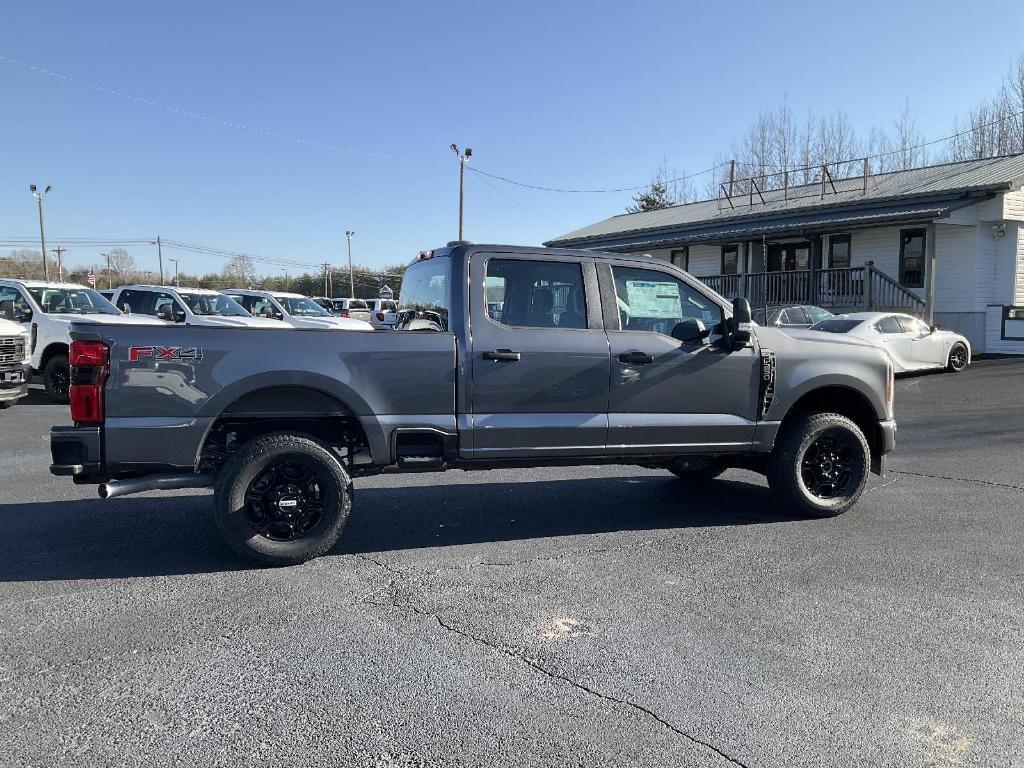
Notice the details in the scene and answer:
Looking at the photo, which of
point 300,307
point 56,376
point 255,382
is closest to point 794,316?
point 300,307

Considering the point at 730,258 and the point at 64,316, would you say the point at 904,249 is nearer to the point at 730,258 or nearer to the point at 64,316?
the point at 730,258

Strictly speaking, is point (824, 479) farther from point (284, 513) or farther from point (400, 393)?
point (284, 513)

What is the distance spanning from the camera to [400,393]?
5.12 metres

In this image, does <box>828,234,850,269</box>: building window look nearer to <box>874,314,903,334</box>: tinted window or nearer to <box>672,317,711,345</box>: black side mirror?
<box>874,314,903,334</box>: tinted window

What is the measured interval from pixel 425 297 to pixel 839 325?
12322mm

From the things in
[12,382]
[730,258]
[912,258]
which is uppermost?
[730,258]

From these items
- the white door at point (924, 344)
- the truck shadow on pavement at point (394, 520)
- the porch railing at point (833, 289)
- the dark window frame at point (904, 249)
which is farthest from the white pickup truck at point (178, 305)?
the dark window frame at point (904, 249)

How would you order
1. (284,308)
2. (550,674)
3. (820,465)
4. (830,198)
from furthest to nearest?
1. (830,198)
2. (284,308)
3. (820,465)
4. (550,674)

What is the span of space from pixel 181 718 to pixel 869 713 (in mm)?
2696

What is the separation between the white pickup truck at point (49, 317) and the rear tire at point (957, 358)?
1608 centimetres

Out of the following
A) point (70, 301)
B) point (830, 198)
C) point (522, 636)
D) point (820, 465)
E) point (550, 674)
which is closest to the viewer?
point (550, 674)

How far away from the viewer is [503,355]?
5.28 metres

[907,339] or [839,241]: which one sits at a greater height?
[839,241]

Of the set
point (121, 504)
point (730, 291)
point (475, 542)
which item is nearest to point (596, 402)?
point (475, 542)
